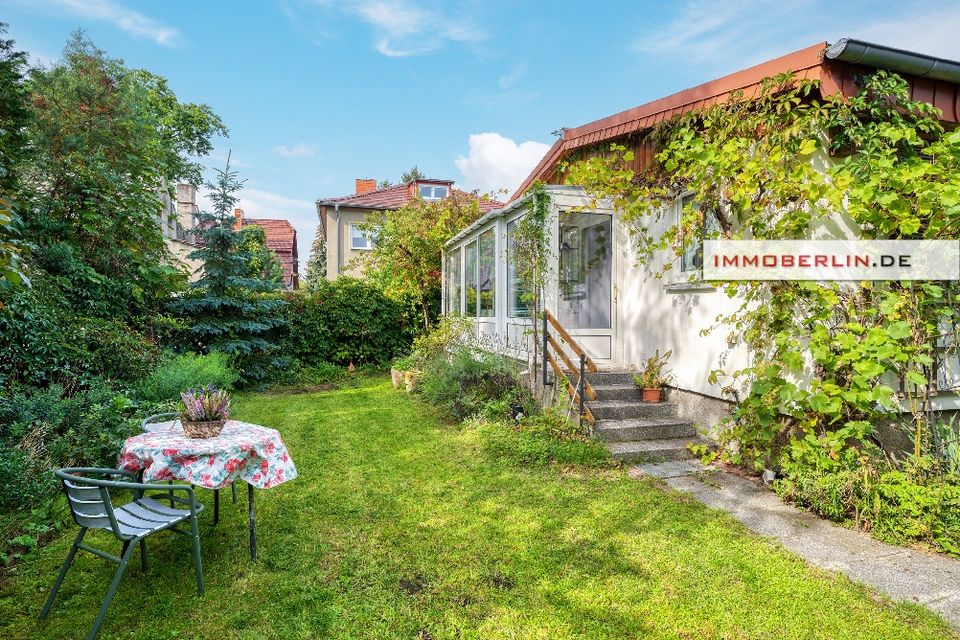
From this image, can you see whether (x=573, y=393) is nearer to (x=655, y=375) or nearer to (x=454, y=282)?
(x=655, y=375)

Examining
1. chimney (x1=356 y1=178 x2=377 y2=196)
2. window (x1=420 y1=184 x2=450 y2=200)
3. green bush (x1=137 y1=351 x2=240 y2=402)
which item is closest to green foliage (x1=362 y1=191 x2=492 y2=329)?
green bush (x1=137 y1=351 x2=240 y2=402)

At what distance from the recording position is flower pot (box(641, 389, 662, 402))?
662 centimetres

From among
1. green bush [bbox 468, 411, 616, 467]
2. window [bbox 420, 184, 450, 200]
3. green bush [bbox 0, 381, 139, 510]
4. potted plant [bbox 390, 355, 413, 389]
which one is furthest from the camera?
window [bbox 420, 184, 450, 200]

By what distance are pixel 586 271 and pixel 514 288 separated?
1234 millimetres

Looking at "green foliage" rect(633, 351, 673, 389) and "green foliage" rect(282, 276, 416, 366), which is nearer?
"green foliage" rect(633, 351, 673, 389)

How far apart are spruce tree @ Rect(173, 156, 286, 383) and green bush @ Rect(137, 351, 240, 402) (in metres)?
1.98

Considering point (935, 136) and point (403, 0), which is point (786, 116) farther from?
point (403, 0)

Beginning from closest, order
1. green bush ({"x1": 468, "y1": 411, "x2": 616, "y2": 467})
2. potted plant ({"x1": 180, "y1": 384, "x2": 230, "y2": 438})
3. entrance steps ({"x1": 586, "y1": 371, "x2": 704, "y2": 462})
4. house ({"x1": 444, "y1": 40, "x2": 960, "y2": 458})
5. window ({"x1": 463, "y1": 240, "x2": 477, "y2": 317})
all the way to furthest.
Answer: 1. potted plant ({"x1": 180, "y1": 384, "x2": 230, "y2": 438})
2. house ({"x1": 444, "y1": 40, "x2": 960, "y2": 458})
3. green bush ({"x1": 468, "y1": 411, "x2": 616, "y2": 467})
4. entrance steps ({"x1": 586, "y1": 371, "x2": 704, "y2": 462})
5. window ({"x1": 463, "y1": 240, "x2": 477, "y2": 317})

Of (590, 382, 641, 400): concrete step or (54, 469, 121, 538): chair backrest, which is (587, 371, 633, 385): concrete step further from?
(54, 469, 121, 538): chair backrest

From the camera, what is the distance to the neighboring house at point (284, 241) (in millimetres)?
33097

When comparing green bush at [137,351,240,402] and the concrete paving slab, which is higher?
green bush at [137,351,240,402]

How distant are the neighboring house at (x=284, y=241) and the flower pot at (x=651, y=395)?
28.4m

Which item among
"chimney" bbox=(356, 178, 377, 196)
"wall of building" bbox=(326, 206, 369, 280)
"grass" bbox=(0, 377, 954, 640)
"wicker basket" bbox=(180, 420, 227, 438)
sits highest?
"chimney" bbox=(356, 178, 377, 196)

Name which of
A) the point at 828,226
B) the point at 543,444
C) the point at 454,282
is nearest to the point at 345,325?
the point at 454,282
